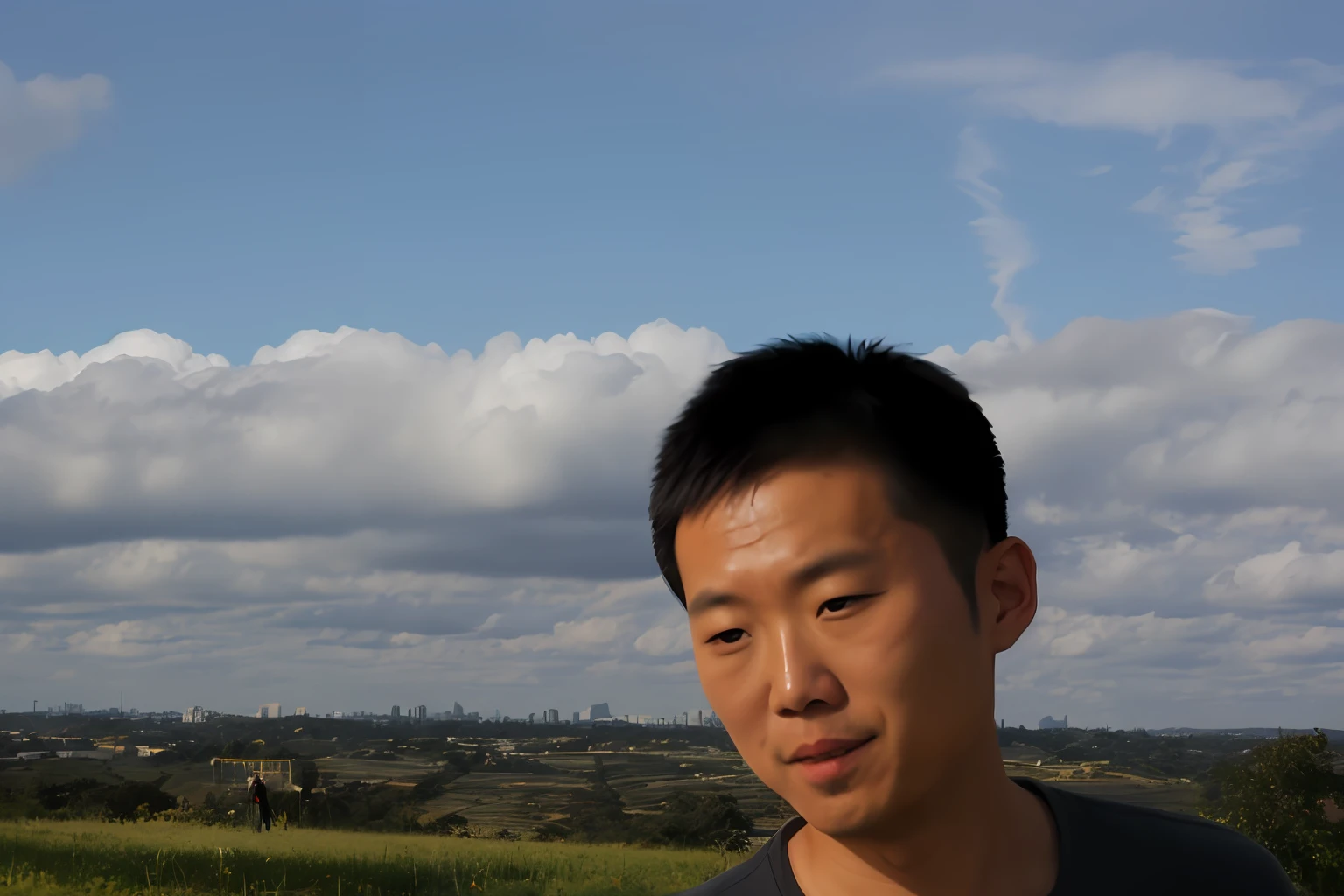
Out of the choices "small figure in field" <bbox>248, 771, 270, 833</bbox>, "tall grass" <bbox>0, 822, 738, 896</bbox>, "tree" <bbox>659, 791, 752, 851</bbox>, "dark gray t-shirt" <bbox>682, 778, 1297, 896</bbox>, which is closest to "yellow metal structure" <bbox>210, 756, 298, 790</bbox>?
"small figure in field" <bbox>248, 771, 270, 833</bbox>

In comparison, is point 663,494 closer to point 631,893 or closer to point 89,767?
point 631,893

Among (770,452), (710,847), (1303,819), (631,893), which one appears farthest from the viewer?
(710,847)

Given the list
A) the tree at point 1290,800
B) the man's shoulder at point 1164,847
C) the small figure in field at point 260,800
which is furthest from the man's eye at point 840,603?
the small figure in field at point 260,800

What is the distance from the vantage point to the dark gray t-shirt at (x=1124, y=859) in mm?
2664

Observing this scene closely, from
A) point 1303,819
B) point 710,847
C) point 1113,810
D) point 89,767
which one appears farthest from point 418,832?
point 1113,810

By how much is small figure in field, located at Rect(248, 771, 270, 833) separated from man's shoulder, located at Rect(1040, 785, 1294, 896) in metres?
13.9

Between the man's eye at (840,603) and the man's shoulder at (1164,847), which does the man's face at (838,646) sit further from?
the man's shoulder at (1164,847)

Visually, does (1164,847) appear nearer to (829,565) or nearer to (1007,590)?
(1007,590)

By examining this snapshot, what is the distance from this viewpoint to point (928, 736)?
223 cm

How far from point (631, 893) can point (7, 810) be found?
969 centimetres

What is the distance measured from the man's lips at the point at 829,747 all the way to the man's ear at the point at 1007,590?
1.34ft

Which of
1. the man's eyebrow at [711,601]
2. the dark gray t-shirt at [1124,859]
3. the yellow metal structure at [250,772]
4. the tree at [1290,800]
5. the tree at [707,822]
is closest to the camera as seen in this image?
the man's eyebrow at [711,601]

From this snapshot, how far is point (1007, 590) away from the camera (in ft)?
8.25

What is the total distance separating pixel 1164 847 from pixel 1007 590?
828 mm
